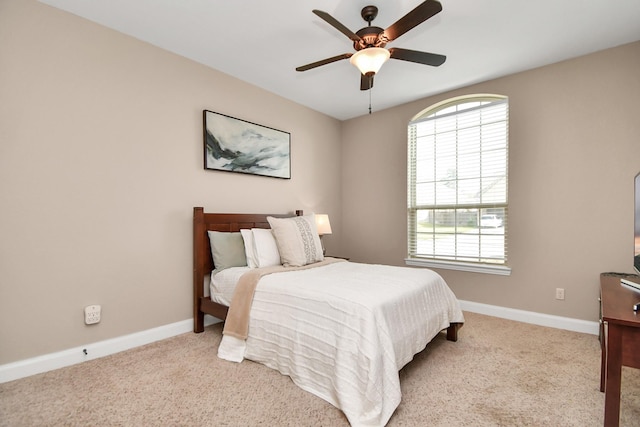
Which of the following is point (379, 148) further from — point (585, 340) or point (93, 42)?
point (93, 42)

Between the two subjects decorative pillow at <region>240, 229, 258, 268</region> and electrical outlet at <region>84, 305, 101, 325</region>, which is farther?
decorative pillow at <region>240, 229, 258, 268</region>

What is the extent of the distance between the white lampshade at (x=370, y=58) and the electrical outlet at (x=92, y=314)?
268cm

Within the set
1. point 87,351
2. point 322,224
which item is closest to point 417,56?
point 322,224

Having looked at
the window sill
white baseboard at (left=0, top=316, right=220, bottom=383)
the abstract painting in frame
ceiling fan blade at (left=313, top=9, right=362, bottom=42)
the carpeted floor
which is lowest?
the carpeted floor

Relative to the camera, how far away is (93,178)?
2.36m

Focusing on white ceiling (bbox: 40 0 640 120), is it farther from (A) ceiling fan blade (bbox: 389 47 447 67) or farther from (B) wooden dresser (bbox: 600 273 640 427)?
(B) wooden dresser (bbox: 600 273 640 427)

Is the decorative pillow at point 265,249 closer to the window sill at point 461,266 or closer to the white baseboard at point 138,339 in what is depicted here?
the white baseboard at point 138,339

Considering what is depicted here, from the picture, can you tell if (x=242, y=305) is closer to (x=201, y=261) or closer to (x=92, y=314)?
(x=201, y=261)

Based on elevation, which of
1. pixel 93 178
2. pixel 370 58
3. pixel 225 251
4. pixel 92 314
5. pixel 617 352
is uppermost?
pixel 370 58

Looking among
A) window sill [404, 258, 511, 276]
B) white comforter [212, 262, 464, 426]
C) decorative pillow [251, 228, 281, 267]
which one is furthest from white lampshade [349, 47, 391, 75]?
window sill [404, 258, 511, 276]

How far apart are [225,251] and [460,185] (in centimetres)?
278

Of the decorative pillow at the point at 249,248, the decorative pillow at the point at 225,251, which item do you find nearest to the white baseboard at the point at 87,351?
the decorative pillow at the point at 225,251

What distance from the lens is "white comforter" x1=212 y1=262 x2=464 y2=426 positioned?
63.5 inches

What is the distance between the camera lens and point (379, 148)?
14.3ft
